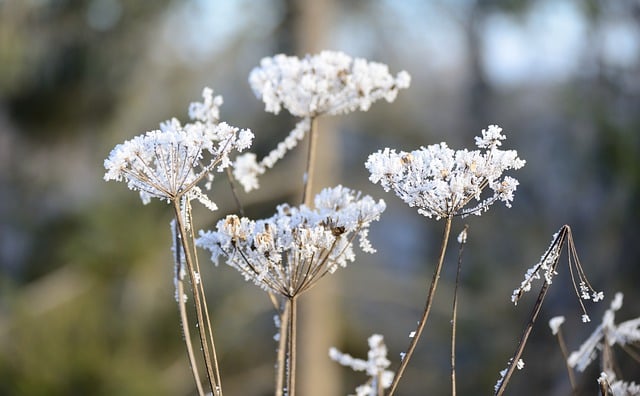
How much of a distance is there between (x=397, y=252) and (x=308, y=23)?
4317 millimetres

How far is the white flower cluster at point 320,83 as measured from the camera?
0.89 m

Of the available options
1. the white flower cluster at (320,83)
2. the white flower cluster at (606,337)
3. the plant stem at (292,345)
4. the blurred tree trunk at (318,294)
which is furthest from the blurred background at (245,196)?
the plant stem at (292,345)

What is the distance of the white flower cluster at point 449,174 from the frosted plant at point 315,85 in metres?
0.27

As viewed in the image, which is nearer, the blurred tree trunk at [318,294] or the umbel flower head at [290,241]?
the umbel flower head at [290,241]

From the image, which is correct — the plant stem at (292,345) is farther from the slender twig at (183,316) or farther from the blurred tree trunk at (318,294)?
the blurred tree trunk at (318,294)

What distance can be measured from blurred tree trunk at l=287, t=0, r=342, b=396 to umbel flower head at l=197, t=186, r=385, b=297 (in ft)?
10.7

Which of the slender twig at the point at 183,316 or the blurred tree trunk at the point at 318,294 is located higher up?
the blurred tree trunk at the point at 318,294

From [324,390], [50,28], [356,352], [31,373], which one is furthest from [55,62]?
[356,352]

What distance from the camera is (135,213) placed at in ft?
14.3

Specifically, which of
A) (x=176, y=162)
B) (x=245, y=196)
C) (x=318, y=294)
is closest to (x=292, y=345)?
(x=176, y=162)

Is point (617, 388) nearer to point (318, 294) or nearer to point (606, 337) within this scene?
point (606, 337)

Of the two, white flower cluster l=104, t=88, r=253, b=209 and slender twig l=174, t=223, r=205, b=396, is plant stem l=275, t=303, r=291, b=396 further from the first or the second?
white flower cluster l=104, t=88, r=253, b=209

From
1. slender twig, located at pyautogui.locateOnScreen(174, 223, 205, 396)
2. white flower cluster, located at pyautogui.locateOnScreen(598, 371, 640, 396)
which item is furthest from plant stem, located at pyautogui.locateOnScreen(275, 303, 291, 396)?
white flower cluster, located at pyautogui.locateOnScreen(598, 371, 640, 396)

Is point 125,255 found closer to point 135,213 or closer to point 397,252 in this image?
point 135,213
